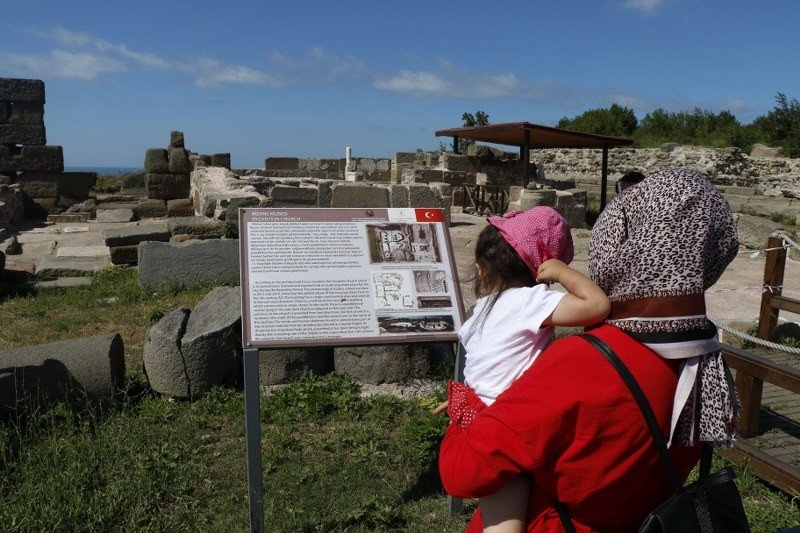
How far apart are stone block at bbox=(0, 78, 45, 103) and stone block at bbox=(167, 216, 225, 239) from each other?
9.80 meters

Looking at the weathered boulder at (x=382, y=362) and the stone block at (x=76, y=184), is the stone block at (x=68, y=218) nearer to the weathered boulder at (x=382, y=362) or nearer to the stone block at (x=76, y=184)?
the stone block at (x=76, y=184)

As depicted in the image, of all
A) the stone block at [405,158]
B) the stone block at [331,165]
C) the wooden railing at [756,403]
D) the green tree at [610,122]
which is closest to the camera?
the wooden railing at [756,403]

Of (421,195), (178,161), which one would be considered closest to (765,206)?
(421,195)

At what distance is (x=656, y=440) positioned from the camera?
1.54m

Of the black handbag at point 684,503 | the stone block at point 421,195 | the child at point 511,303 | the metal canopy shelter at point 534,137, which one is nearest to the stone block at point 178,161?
the metal canopy shelter at point 534,137

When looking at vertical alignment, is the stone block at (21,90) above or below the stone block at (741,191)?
above

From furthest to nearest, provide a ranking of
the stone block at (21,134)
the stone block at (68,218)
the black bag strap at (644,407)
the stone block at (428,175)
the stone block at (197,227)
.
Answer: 1. the stone block at (428,175)
2. the stone block at (21,134)
3. the stone block at (68,218)
4. the stone block at (197,227)
5. the black bag strap at (644,407)

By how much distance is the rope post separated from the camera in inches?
233

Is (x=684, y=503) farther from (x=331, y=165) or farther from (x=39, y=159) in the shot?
(x=331, y=165)

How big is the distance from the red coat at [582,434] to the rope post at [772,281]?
16.5 feet

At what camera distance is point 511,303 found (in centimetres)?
207

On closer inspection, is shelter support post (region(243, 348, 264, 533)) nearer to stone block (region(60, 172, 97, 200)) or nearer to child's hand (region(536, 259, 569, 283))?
child's hand (region(536, 259, 569, 283))

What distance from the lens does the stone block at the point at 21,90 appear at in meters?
16.8

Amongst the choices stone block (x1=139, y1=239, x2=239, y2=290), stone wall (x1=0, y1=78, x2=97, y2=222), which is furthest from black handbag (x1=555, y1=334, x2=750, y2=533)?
stone wall (x1=0, y1=78, x2=97, y2=222)
